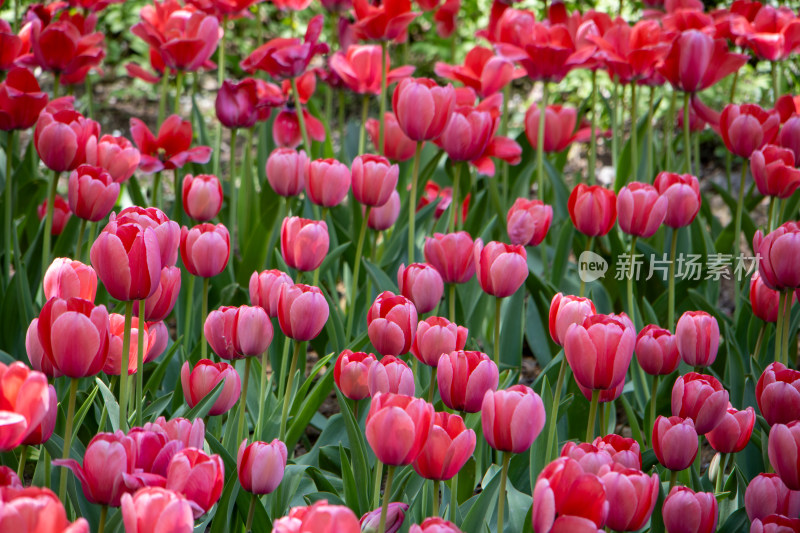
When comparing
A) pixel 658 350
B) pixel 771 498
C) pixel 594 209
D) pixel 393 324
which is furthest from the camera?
pixel 594 209

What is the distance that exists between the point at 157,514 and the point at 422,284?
68 centimetres

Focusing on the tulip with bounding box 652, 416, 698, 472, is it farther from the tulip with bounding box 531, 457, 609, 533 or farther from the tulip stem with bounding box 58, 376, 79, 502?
the tulip stem with bounding box 58, 376, 79, 502

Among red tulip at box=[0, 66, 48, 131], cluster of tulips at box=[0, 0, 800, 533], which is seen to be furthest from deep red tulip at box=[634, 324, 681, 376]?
red tulip at box=[0, 66, 48, 131]

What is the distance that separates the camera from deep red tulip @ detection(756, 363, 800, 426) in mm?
1037

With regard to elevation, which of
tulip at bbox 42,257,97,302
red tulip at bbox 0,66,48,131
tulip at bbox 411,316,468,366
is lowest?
tulip at bbox 411,316,468,366

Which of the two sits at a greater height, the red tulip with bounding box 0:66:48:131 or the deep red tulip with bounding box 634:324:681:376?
the red tulip with bounding box 0:66:48:131

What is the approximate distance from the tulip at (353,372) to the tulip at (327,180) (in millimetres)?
531

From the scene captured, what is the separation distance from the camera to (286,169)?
66.8 inches

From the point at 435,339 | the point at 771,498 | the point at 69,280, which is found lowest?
the point at 771,498

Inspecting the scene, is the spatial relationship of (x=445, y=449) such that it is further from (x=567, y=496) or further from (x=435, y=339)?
(x=435, y=339)

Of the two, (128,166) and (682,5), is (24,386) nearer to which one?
(128,166)

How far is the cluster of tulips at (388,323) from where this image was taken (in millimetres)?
822

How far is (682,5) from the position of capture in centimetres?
237

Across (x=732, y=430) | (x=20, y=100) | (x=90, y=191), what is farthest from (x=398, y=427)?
(x=20, y=100)
